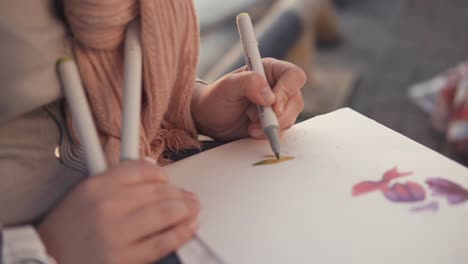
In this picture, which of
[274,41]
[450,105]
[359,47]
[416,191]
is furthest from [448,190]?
[359,47]

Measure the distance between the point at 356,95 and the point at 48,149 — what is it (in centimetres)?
122

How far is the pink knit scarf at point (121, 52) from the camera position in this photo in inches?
14.6

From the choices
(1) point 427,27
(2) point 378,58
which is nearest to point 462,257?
(2) point 378,58

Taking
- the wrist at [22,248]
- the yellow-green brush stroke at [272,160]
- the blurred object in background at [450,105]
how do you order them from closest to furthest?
the wrist at [22,248], the yellow-green brush stroke at [272,160], the blurred object in background at [450,105]

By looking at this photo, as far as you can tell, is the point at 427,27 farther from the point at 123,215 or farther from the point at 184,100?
the point at 123,215

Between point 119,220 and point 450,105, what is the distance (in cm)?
118

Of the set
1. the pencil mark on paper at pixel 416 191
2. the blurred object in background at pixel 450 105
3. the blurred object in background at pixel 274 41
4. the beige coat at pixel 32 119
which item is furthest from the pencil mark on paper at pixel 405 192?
the blurred object in background at pixel 450 105

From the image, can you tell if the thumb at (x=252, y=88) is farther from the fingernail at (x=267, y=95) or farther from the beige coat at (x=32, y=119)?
the beige coat at (x=32, y=119)

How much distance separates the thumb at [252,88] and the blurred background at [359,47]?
0.43 meters

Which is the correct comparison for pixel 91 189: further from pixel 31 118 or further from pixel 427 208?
pixel 427 208

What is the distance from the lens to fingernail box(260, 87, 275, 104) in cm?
43

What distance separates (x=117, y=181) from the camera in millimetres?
319

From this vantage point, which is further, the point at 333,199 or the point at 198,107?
the point at 198,107

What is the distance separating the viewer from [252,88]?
44 centimetres
